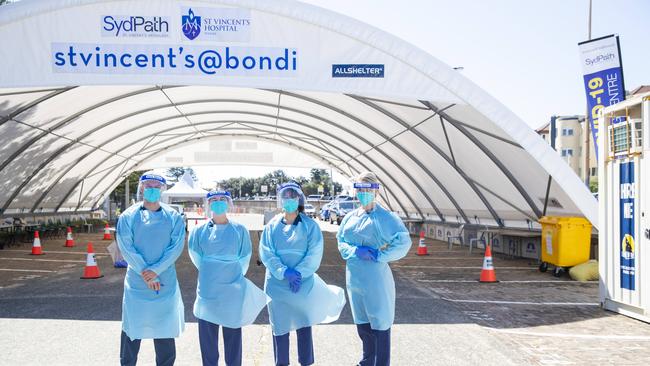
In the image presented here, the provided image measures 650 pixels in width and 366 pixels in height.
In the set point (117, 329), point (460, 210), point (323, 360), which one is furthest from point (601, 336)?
point (460, 210)

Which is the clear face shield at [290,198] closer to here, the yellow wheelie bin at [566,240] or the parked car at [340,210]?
the yellow wheelie bin at [566,240]

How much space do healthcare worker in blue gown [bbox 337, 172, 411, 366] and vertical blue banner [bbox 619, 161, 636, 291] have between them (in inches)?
180

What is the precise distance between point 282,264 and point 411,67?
589 cm

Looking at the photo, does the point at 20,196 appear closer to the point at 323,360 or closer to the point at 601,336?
the point at 323,360

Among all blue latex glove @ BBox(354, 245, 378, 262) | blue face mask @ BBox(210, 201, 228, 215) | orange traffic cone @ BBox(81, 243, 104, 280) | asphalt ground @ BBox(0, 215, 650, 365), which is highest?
blue face mask @ BBox(210, 201, 228, 215)

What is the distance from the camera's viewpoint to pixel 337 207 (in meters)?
36.0

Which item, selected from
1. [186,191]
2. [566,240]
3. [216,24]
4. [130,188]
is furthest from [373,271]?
[130,188]

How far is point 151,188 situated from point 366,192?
1.94 metres

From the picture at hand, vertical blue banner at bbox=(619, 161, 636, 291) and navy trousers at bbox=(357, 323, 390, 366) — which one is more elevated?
vertical blue banner at bbox=(619, 161, 636, 291)

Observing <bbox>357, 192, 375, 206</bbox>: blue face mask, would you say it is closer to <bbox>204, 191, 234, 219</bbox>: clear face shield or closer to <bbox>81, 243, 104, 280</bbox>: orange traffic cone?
<bbox>204, 191, 234, 219</bbox>: clear face shield

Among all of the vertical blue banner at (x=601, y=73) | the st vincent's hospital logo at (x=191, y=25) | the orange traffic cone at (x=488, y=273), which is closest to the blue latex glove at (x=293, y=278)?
the st vincent's hospital logo at (x=191, y=25)

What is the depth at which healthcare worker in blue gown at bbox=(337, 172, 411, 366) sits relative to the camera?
4.88 m

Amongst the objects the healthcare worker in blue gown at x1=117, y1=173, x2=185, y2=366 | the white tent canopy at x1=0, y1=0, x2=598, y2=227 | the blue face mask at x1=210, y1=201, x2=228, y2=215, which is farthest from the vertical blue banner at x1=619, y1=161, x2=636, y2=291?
the healthcare worker in blue gown at x1=117, y1=173, x2=185, y2=366

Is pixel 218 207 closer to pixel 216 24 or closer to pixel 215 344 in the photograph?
pixel 215 344
